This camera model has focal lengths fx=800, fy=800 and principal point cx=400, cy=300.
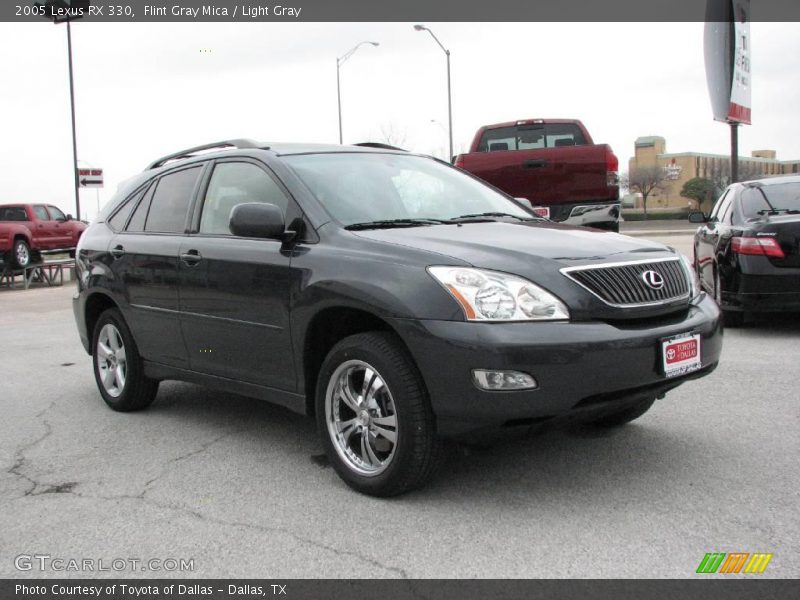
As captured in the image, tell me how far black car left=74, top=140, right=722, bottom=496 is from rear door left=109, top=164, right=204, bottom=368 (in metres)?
0.02

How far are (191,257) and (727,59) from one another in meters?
19.1

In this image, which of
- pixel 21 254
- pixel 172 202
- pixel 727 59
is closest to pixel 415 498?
pixel 172 202

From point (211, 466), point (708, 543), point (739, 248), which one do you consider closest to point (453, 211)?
point (211, 466)

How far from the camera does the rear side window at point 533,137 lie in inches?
498

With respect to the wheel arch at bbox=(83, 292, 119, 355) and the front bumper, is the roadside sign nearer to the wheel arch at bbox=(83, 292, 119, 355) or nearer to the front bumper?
the wheel arch at bbox=(83, 292, 119, 355)

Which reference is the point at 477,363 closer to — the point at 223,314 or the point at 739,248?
the point at 223,314

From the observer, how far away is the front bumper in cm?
331

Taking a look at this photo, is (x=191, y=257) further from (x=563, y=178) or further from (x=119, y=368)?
(x=563, y=178)

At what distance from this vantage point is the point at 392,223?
13.8 feet

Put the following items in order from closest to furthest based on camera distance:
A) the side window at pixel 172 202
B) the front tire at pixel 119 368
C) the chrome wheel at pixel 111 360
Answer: the side window at pixel 172 202 < the front tire at pixel 119 368 < the chrome wheel at pixel 111 360

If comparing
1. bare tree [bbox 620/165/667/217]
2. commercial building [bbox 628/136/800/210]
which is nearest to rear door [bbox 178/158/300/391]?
bare tree [bbox 620/165/667/217]

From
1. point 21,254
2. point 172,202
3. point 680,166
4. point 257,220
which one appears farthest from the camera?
point 680,166

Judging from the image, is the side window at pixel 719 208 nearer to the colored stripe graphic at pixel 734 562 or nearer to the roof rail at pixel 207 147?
the roof rail at pixel 207 147
